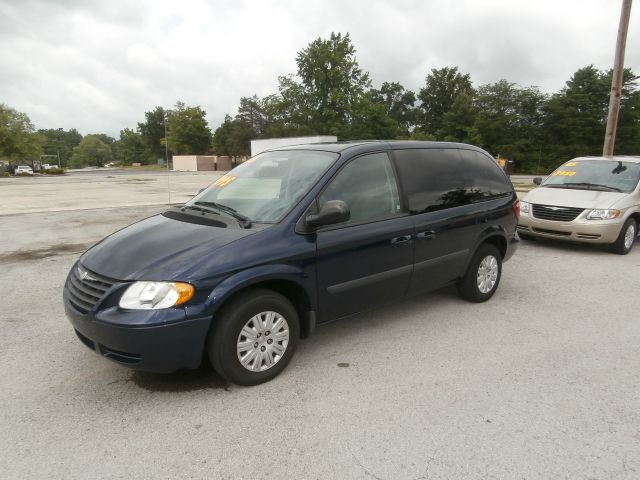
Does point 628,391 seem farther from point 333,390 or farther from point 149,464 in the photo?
point 149,464

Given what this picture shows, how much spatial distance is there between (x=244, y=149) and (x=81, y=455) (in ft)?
237

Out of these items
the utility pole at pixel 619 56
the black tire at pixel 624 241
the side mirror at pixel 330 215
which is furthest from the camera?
the utility pole at pixel 619 56

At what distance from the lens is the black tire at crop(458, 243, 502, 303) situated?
4.71 m

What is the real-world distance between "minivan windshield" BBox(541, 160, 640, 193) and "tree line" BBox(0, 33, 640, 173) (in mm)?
42989

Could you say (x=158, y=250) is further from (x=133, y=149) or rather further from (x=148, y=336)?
(x=133, y=149)

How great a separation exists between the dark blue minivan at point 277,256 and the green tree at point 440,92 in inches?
2583

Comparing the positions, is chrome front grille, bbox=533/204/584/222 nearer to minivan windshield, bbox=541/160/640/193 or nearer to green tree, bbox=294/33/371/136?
minivan windshield, bbox=541/160/640/193

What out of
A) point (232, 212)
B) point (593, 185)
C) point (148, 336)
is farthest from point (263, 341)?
point (593, 185)

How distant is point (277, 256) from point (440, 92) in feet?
233

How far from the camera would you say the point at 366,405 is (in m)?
2.90

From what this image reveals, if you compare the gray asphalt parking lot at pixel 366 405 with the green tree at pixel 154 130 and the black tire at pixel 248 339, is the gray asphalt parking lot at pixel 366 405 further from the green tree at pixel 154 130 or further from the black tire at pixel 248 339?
the green tree at pixel 154 130

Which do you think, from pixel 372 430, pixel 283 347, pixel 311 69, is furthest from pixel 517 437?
pixel 311 69

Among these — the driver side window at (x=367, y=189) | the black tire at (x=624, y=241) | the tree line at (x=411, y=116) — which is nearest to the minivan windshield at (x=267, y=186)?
the driver side window at (x=367, y=189)

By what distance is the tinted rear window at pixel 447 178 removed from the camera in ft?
13.2
